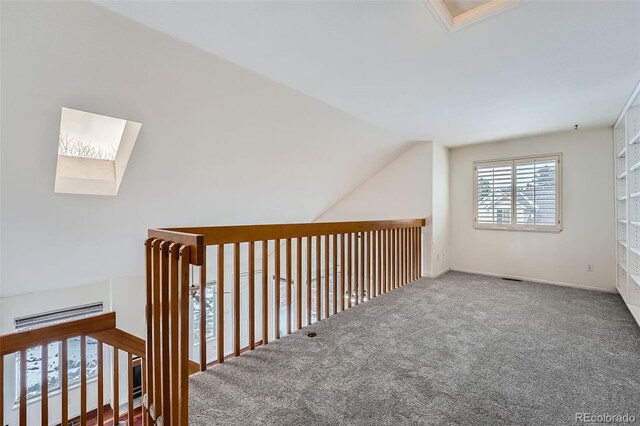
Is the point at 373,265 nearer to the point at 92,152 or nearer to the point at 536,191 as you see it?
the point at 536,191

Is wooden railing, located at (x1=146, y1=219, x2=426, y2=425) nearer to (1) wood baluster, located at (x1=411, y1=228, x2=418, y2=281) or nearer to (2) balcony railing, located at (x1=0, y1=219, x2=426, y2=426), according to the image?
(2) balcony railing, located at (x1=0, y1=219, x2=426, y2=426)

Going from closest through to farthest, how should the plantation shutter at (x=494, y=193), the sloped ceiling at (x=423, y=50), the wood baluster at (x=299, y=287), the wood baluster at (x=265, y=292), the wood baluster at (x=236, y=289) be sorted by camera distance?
1. the sloped ceiling at (x=423, y=50)
2. the wood baluster at (x=236, y=289)
3. the wood baluster at (x=265, y=292)
4. the wood baluster at (x=299, y=287)
5. the plantation shutter at (x=494, y=193)

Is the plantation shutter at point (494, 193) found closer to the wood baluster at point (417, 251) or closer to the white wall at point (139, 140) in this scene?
the wood baluster at point (417, 251)

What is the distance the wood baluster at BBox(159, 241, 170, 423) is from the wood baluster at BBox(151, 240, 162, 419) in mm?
88

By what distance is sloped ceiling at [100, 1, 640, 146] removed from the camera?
1792 millimetres

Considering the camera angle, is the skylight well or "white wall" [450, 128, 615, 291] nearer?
the skylight well

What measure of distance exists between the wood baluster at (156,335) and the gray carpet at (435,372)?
190 mm

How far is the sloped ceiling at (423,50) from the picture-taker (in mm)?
1792

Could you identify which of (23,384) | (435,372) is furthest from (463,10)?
(23,384)

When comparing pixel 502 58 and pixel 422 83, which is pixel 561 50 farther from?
pixel 422 83

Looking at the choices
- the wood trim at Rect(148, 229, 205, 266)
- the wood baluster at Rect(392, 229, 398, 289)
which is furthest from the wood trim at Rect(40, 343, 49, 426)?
the wood baluster at Rect(392, 229, 398, 289)

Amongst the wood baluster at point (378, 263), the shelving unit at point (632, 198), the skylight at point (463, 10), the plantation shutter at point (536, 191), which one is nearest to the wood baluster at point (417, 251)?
the wood baluster at point (378, 263)

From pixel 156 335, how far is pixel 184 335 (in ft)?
1.44

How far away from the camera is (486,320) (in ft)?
9.73
